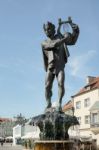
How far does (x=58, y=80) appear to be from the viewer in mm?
11414

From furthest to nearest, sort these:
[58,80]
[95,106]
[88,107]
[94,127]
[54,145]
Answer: [88,107]
[95,106]
[94,127]
[58,80]
[54,145]

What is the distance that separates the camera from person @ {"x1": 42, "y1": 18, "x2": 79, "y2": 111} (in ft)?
37.5

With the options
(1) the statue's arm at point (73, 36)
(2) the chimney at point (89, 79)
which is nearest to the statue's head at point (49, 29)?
(1) the statue's arm at point (73, 36)

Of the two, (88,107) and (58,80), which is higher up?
(88,107)

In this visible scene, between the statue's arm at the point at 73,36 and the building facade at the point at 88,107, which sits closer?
the statue's arm at the point at 73,36

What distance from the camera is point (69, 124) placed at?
10672 millimetres

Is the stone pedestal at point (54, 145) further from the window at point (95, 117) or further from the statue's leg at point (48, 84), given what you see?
the window at point (95, 117)

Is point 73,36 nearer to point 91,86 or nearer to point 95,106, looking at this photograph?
point 95,106

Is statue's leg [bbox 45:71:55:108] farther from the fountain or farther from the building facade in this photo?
the building facade

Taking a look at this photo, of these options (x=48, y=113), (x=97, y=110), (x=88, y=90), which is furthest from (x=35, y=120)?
(x=88, y=90)

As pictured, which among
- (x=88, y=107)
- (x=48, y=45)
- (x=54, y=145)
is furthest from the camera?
(x=88, y=107)

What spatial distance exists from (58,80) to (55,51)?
0.89 metres

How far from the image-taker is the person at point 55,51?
11.4 m

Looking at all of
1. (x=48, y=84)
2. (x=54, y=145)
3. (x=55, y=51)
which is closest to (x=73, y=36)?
(x=55, y=51)
